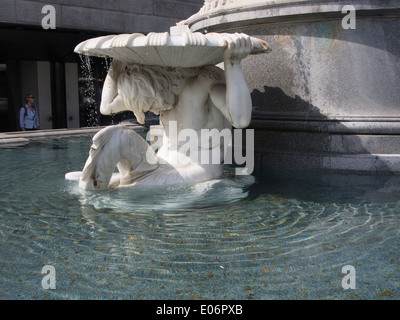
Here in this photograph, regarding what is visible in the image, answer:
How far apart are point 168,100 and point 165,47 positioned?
696 mm

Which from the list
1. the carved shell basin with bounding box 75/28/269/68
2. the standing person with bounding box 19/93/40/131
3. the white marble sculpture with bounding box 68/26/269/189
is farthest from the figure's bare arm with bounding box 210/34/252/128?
the standing person with bounding box 19/93/40/131

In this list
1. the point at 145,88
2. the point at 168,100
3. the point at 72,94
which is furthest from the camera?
the point at 72,94

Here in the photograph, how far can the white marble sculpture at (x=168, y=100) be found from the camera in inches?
146

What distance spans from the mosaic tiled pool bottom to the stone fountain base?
1.40 feet

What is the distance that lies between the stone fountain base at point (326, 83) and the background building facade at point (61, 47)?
27.6ft

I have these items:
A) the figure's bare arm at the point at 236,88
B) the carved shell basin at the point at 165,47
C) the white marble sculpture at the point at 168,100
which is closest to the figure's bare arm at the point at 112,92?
the white marble sculpture at the point at 168,100

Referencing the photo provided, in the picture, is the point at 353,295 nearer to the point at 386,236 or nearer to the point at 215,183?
the point at 386,236

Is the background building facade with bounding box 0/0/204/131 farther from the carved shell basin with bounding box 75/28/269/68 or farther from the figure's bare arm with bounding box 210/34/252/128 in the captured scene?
the figure's bare arm with bounding box 210/34/252/128

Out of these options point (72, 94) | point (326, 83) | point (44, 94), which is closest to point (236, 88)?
point (326, 83)

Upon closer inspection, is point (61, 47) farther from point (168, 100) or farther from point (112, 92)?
point (168, 100)

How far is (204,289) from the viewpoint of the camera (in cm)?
221

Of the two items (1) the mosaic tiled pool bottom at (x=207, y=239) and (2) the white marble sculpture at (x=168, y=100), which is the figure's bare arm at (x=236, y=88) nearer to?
(2) the white marble sculpture at (x=168, y=100)

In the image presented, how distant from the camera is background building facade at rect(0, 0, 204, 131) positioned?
12.6m

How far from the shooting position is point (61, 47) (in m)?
13.8
